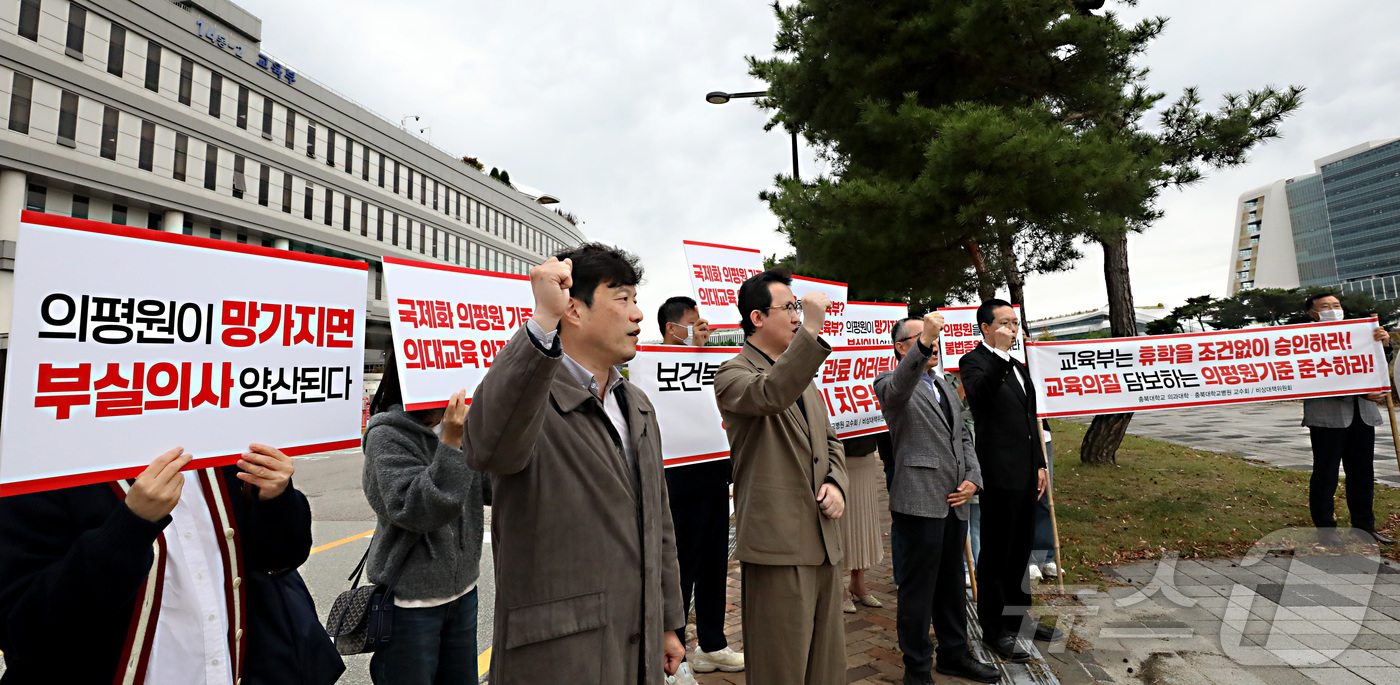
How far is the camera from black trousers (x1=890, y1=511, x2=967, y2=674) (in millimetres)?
3428

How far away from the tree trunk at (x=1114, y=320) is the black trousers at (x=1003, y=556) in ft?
22.2

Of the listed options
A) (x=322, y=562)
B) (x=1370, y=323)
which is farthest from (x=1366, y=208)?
(x=322, y=562)

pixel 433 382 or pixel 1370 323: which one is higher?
pixel 1370 323

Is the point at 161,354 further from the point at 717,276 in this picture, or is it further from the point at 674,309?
the point at 717,276

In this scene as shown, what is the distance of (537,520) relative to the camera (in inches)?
70.6

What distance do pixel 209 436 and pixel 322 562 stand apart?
526cm

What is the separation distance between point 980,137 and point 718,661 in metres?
5.65

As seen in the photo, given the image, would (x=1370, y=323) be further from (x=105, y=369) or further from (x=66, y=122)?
(x=66, y=122)

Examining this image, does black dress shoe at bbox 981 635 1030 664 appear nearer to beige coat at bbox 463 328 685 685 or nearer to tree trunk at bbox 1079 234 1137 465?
beige coat at bbox 463 328 685 685

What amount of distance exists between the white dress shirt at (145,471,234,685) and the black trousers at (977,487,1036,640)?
3736 mm

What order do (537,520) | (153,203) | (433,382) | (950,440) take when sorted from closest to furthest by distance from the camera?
1. (537,520)
2. (433,382)
3. (950,440)
4. (153,203)

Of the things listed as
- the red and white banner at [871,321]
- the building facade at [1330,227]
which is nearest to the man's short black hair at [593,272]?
the red and white banner at [871,321]

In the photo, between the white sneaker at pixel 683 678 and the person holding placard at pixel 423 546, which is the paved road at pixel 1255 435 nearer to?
the white sneaker at pixel 683 678

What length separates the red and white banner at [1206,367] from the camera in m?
6.04
